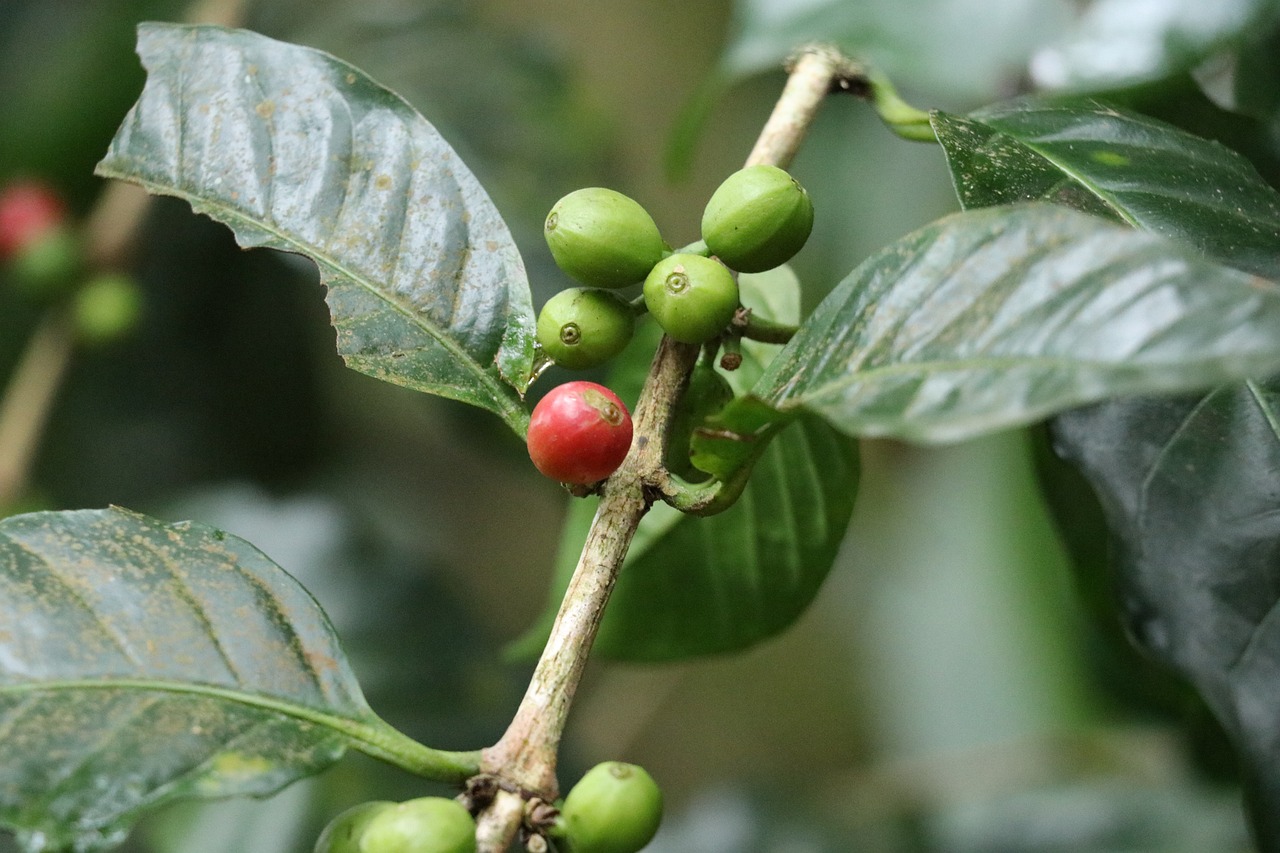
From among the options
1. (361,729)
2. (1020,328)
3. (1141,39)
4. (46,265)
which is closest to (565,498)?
(46,265)

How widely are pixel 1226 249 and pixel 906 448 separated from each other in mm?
2384

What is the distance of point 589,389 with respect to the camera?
0.60 m

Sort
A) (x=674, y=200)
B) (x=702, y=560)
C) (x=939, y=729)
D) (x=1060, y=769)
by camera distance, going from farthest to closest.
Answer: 1. (x=674, y=200)
2. (x=939, y=729)
3. (x=1060, y=769)
4. (x=702, y=560)

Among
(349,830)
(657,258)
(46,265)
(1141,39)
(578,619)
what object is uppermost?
(1141,39)

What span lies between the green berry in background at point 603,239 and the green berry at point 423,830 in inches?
12.3

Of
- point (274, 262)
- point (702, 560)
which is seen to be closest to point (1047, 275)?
point (702, 560)

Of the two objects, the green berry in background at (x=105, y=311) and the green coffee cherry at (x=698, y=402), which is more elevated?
the green berry in background at (x=105, y=311)

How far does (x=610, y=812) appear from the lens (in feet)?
1.71

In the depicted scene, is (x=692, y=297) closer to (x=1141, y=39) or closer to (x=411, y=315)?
(x=411, y=315)

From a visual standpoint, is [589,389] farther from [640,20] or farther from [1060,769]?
[640,20]

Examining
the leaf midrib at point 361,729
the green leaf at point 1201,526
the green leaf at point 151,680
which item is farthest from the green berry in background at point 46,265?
the green leaf at point 1201,526

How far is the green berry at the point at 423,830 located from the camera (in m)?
0.48

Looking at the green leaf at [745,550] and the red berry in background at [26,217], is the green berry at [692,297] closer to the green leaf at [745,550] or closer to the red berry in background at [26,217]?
the green leaf at [745,550]

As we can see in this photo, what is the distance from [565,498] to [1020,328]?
122 centimetres
